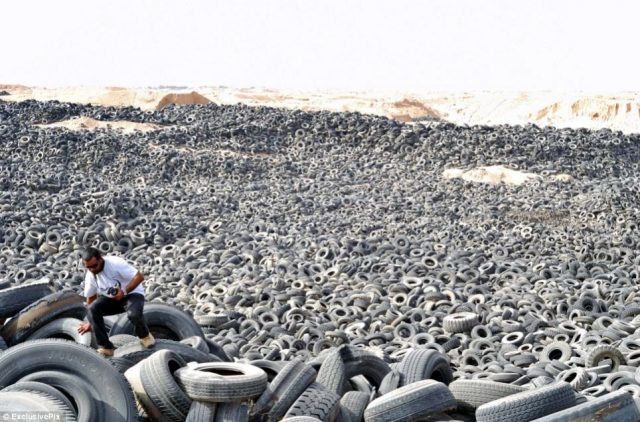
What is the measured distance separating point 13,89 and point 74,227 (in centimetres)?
5215

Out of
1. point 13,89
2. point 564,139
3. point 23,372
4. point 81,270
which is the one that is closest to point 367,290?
point 81,270

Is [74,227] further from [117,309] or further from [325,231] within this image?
[117,309]

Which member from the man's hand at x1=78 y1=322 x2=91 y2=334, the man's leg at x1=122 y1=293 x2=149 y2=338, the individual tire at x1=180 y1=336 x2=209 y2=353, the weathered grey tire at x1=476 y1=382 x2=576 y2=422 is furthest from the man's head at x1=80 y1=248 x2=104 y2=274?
the weathered grey tire at x1=476 y1=382 x2=576 y2=422

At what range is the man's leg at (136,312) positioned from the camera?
325 inches

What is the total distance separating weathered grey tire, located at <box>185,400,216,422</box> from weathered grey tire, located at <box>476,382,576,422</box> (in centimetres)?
233

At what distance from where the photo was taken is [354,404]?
24.5 ft

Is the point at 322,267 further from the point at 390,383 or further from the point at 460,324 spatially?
the point at 390,383

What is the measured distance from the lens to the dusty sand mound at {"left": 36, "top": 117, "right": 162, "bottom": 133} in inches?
1391

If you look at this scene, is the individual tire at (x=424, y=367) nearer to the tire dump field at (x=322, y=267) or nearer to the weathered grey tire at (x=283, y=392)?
the tire dump field at (x=322, y=267)

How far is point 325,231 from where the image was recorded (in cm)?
2039

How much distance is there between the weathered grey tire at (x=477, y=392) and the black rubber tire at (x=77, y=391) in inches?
132

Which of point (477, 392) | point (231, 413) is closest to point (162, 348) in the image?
point (231, 413)

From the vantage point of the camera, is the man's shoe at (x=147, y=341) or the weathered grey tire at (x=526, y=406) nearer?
the weathered grey tire at (x=526, y=406)

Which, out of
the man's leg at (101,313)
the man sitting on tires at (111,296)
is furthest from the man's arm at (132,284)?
the man's leg at (101,313)
